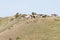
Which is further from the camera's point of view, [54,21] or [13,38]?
[54,21]

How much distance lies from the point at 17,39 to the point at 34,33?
8.46 ft

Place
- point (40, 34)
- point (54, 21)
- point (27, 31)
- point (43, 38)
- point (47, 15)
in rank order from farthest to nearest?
1. point (47, 15)
2. point (54, 21)
3. point (27, 31)
4. point (40, 34)
5. point (43, 38)

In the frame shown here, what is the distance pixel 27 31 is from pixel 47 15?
39.4ft

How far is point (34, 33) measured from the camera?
2561 cm

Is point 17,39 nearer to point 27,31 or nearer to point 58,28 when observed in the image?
point 27,31

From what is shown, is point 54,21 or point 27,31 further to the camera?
point 54,21

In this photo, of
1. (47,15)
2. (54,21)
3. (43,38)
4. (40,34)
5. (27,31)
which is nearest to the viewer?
(43,38)

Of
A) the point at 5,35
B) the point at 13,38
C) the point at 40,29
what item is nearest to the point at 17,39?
the point at 13,38

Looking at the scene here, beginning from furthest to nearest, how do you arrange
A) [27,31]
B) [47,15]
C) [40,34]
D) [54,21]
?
[47,15]
[54,21]
[27,31]
[40,34]

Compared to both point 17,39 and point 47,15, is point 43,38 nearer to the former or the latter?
point 17,39

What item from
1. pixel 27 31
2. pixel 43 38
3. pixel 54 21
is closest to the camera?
pixel 43 38

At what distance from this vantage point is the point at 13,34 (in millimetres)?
25766

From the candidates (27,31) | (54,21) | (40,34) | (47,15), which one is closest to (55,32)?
(40,34)

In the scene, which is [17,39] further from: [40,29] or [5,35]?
[40,29]
